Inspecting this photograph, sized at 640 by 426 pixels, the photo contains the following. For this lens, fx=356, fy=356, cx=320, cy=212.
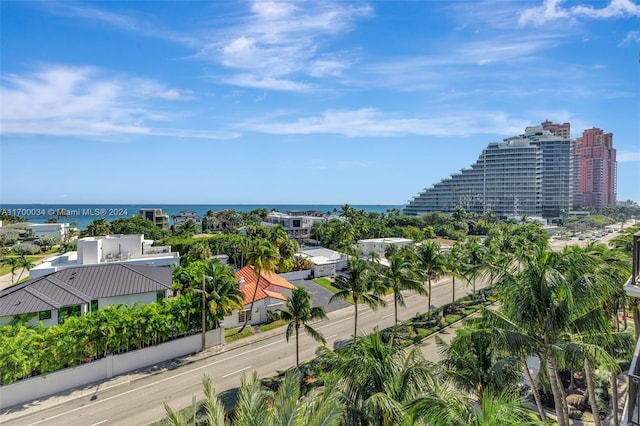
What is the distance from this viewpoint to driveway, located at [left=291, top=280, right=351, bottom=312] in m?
38.2

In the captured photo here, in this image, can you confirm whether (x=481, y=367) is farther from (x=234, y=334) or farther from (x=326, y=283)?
(x=326, y=283)

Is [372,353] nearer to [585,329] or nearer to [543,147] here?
[585,329]

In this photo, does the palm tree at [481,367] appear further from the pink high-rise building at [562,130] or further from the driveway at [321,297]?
the pink high-rise building at [562,130]

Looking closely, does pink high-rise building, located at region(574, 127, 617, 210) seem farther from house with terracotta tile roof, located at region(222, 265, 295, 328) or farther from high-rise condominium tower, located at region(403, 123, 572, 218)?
house with terracotta tile roof, located at region(222, 265, 295, 328)

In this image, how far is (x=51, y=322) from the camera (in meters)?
25.9

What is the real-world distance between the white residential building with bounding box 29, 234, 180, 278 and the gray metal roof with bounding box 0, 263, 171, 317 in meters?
6.33

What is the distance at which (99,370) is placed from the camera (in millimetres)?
22406

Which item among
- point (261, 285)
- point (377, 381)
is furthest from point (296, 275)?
point (377, 381)

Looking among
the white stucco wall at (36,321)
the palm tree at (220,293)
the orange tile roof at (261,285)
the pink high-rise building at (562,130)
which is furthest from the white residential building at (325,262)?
the pink high-rise building at (562,130)

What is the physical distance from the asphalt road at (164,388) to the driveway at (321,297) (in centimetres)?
600

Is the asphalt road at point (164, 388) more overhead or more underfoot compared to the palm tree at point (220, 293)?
more underfoot

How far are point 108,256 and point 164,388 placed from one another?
26.9 m

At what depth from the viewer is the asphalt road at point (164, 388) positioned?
61.0ft

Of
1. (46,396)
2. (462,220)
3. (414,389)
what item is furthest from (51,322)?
(462,220)
